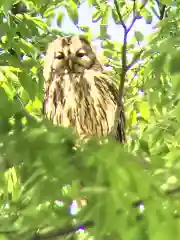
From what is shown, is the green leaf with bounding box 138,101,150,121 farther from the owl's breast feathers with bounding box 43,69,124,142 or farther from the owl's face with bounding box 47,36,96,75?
the owl's face with bounding box 47,36,96,75

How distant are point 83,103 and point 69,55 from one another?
9.1 inches

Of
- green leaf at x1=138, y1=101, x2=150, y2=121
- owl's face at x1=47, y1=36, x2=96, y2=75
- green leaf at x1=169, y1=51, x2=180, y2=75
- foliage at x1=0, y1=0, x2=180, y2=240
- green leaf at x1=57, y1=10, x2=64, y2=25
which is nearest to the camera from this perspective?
foliage at x1=0, y1=0, x2=180, y2=240

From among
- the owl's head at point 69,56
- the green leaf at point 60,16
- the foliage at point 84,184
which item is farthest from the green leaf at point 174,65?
the green leaf at point 60,16

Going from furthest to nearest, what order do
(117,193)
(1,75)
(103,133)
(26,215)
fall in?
(103,133) → (1,75) → (26,215) → (117,193)

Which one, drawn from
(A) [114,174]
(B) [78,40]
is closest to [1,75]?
(B) [78,40]

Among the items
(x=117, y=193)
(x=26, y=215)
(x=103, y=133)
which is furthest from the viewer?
(x=103, y=133)

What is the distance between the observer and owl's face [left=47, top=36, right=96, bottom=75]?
2348mm

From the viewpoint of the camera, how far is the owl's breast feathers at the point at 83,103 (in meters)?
2.33

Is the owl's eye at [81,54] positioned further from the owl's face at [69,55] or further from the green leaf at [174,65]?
the green leaf at [174,65]

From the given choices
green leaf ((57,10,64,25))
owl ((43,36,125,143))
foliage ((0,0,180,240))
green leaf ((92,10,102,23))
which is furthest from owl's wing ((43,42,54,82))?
foliage ((0,0,180,240))

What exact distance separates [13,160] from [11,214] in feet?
0.54

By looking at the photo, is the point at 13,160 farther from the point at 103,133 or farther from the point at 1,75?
the point at 103,133

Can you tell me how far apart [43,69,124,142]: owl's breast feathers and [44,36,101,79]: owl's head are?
0.03 m

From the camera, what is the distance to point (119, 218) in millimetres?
728
